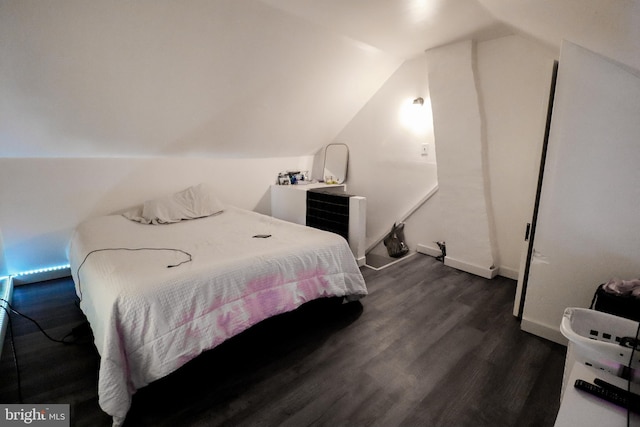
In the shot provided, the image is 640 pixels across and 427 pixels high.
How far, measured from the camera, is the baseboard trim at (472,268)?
9.95 ft

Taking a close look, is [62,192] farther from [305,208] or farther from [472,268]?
[472,268]

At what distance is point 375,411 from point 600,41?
7.05ft

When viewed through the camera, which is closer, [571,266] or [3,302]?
[571,266]

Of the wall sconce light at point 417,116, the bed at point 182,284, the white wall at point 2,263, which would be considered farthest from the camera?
the wall sconce light at point 417,116

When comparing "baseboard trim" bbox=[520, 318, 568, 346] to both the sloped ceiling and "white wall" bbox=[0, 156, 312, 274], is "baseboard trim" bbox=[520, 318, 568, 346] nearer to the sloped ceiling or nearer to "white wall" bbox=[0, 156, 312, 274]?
the sloped ceiling

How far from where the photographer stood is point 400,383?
65.0 inches

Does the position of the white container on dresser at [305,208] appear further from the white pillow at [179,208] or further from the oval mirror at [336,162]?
the white pillow at [179,208]

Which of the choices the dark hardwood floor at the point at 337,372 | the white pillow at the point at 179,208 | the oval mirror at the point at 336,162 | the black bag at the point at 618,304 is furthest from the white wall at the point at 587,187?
the white pillow at the point at 179,208

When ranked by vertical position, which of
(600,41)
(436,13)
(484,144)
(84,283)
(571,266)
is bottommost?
(84,283)

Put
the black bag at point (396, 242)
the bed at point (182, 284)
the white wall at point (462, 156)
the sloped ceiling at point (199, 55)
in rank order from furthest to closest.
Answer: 1. the black bag at point (396, 242)
2. the white wall at point (462, 156)
3. the sloped ceiling at point (199, 55)
4. the bed at point (182, 284)

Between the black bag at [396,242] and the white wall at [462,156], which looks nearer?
the white wall at [462,156]

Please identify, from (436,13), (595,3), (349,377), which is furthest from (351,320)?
(436,13)

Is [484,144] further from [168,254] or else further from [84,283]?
[84,283]

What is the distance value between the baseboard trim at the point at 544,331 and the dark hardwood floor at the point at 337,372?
0.19 feet
